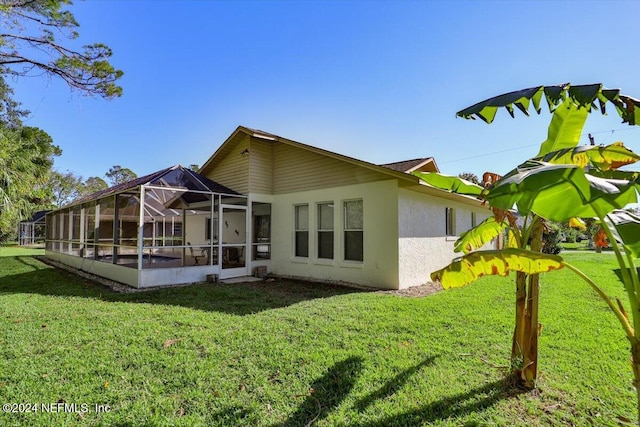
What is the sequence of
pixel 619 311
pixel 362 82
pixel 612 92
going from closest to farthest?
pixel 619 311 → pixel 612 92 → pixel 362 82

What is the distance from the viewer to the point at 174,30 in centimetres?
1164

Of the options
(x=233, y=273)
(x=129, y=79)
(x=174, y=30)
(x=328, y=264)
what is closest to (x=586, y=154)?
(x=328, y=264)

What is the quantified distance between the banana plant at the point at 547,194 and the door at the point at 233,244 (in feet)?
30.2

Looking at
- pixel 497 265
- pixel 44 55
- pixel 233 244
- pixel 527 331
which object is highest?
pixel 44 55

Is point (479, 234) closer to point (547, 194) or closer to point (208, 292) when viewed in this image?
point (547, 194)

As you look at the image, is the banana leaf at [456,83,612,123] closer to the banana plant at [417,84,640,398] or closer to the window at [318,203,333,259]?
the banana plant at [417,84,640,398]

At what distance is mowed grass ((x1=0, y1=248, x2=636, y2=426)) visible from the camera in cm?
316

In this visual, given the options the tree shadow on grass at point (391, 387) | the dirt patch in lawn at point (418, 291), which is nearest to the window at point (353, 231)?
the dirt patch in lawn at point (418, 291)

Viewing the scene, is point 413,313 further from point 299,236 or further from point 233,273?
point 233,273

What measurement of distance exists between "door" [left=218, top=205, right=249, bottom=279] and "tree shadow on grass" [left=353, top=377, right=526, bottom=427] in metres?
9.48

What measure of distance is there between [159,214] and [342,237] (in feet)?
30.0

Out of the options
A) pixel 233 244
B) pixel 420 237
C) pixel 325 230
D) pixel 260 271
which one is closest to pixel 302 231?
pixel 325 230

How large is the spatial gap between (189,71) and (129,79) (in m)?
2.46

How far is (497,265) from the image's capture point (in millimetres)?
2797
